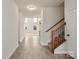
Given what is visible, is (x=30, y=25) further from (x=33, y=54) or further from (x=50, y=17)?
(x=33, y=54)

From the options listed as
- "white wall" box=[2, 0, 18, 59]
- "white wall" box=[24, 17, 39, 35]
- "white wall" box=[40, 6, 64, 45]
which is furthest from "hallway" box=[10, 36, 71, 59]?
"white wall" box=[24, 17, 39, 35]

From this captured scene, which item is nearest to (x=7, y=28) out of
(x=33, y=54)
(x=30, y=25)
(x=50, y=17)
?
(x=33, y=54)

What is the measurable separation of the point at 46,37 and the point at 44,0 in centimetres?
323

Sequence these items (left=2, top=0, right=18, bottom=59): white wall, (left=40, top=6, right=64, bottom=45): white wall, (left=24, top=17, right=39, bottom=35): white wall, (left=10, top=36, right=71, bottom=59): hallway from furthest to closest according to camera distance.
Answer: (left=24, top=17, right=39, bottom=35): white wall, (left=40, top=6, right=64, bottom=45): white wall, (left=10, top=36, right=71, bottom=59): hallway, (left=2, top=0, right=18, bottom=59): white wall

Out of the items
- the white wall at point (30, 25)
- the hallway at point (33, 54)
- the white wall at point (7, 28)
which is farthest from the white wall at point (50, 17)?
the white wall at point (30, 25)

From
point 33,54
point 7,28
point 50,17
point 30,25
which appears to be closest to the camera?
point 7,28

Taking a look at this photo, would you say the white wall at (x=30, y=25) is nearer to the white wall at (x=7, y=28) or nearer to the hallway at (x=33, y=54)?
the hallway at (x=33, y=54)

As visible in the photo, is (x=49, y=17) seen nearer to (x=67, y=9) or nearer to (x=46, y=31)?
(x=46, y=31)

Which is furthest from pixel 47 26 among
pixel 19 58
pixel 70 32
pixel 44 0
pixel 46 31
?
pixel 19 58

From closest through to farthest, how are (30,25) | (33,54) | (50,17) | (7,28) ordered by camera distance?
(7,28) → (33,54) → (50,17) → (30,25)

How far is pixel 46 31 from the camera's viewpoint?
363 inches

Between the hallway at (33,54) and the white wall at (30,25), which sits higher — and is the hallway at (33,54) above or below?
below

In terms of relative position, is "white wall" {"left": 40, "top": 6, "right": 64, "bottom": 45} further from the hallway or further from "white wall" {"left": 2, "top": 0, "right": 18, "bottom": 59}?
"white wall" {"left": 2, "top": 0, "right": 18, "bottom": 59}

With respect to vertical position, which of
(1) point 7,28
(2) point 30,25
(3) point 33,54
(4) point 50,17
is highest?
(2) point 30,25
